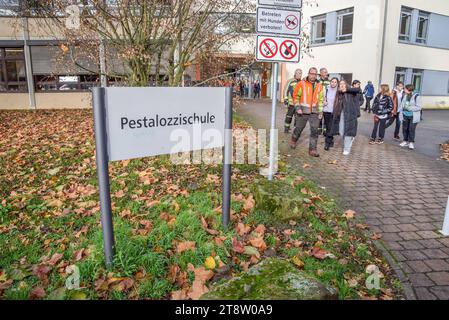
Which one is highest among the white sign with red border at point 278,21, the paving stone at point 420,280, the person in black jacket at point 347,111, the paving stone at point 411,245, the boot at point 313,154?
the white sign with red border at point 278,21

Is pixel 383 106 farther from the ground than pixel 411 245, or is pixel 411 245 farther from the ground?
pixel 383 106

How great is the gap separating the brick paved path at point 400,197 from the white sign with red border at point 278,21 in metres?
2.66

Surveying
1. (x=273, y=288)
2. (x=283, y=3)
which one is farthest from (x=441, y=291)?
(x=283, y=3)

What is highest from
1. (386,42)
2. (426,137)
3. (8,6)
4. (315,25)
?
(315,25)

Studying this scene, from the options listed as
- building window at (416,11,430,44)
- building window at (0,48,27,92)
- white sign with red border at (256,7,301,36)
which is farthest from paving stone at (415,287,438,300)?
building window at (416,11,430,44)

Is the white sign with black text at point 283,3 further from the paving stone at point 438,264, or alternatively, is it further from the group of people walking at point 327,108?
the paving stone at point 438,264

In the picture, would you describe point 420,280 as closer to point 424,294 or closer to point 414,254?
point 424,294

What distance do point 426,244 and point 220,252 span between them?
2419 mm

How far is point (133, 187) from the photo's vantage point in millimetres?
5730

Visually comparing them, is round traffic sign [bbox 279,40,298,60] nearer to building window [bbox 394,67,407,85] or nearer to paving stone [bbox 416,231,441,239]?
paving stone [bbox 416,231,441,239]

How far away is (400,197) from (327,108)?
421 centimetres

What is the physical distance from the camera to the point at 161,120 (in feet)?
11.5

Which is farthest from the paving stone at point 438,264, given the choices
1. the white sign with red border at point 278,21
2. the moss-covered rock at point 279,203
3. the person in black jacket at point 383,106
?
the person in black jacket at point 383,106

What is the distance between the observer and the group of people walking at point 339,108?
8234mm
